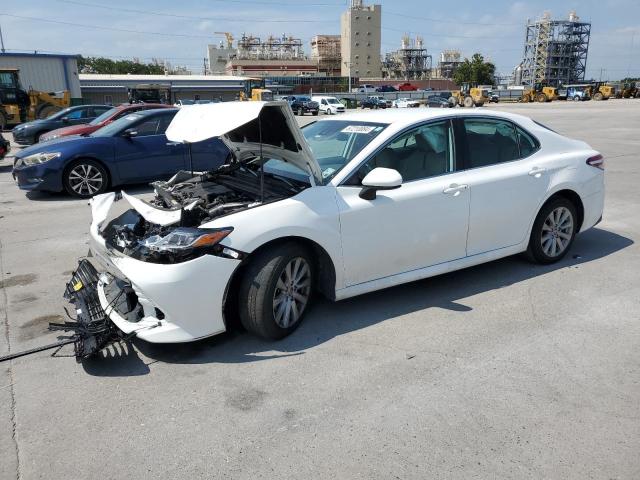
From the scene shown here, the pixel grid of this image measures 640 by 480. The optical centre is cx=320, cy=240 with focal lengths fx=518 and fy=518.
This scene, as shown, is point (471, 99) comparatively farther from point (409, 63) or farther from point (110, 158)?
point (409, 63)

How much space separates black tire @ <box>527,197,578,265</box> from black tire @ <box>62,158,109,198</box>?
7128mm

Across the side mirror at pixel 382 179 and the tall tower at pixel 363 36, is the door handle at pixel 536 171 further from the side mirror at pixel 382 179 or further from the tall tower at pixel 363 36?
the tall tower at pixel 363 36

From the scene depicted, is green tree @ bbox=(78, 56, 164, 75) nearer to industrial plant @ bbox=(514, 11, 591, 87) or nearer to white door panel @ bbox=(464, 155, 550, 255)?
industrial plant @ bbox=(514, 11, 591, 87)

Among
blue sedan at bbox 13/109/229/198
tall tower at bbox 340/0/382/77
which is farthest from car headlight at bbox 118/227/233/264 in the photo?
tall tower at bbox 340/0/382/77

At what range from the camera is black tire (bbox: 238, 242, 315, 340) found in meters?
3.51

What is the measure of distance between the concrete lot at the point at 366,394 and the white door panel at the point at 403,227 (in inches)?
16.6

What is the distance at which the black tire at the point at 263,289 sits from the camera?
11.5 ft

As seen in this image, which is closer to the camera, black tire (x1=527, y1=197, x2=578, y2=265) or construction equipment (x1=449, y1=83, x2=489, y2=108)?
black tire (x1=527, y1=197, x2=578, y2=265)

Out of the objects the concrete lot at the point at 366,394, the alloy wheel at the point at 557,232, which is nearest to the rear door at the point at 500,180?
the alloy wheel at the point at 557,232

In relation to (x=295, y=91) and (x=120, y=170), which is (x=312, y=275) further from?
(x=295, y=91)

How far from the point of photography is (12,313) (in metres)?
4.41

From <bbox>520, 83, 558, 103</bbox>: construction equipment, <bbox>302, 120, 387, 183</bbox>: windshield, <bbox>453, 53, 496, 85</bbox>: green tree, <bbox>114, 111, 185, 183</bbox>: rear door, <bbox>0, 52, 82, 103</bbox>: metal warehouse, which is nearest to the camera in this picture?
<bbox>302, 120, 387, 183</bbox>: windshield

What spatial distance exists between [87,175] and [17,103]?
19984 millimetres

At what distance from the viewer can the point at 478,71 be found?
118 meters
